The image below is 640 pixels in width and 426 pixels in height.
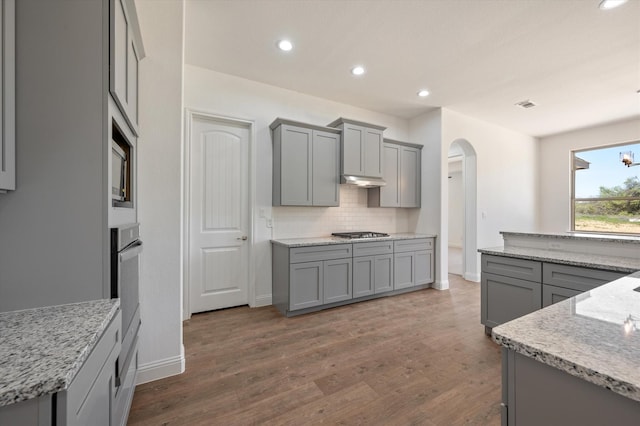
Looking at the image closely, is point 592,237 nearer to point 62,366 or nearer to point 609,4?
point 609,4

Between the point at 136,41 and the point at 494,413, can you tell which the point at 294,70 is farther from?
the point at 494,413

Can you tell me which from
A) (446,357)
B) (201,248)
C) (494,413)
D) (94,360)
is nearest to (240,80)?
(201,248)

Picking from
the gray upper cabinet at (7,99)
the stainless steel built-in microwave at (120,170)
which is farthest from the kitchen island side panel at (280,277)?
the gray upper cabinet at (7,99)

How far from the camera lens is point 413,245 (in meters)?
4.07

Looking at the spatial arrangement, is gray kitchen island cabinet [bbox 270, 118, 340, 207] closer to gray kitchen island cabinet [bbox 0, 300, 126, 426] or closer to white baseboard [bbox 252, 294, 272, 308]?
white baseboard [bbox 252, 294, 272, 308]

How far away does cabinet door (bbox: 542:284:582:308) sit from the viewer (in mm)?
2109

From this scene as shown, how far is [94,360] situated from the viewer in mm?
907

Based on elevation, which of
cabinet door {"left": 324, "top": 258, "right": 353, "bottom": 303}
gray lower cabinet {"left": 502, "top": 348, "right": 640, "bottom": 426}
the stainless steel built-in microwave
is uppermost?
the stainless steel built-in microwave

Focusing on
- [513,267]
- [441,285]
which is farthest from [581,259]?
[441,285]

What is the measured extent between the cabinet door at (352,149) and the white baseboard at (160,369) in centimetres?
277

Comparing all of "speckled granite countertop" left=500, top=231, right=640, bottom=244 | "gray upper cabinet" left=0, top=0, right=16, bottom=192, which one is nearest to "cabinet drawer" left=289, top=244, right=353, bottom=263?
"speckled granite countertop" left=500, top=231, right=640, bottom=244

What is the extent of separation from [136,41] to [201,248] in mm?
2151

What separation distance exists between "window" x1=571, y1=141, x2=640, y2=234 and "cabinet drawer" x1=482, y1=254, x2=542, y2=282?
4.87 m

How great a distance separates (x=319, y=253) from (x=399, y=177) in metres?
1.99
